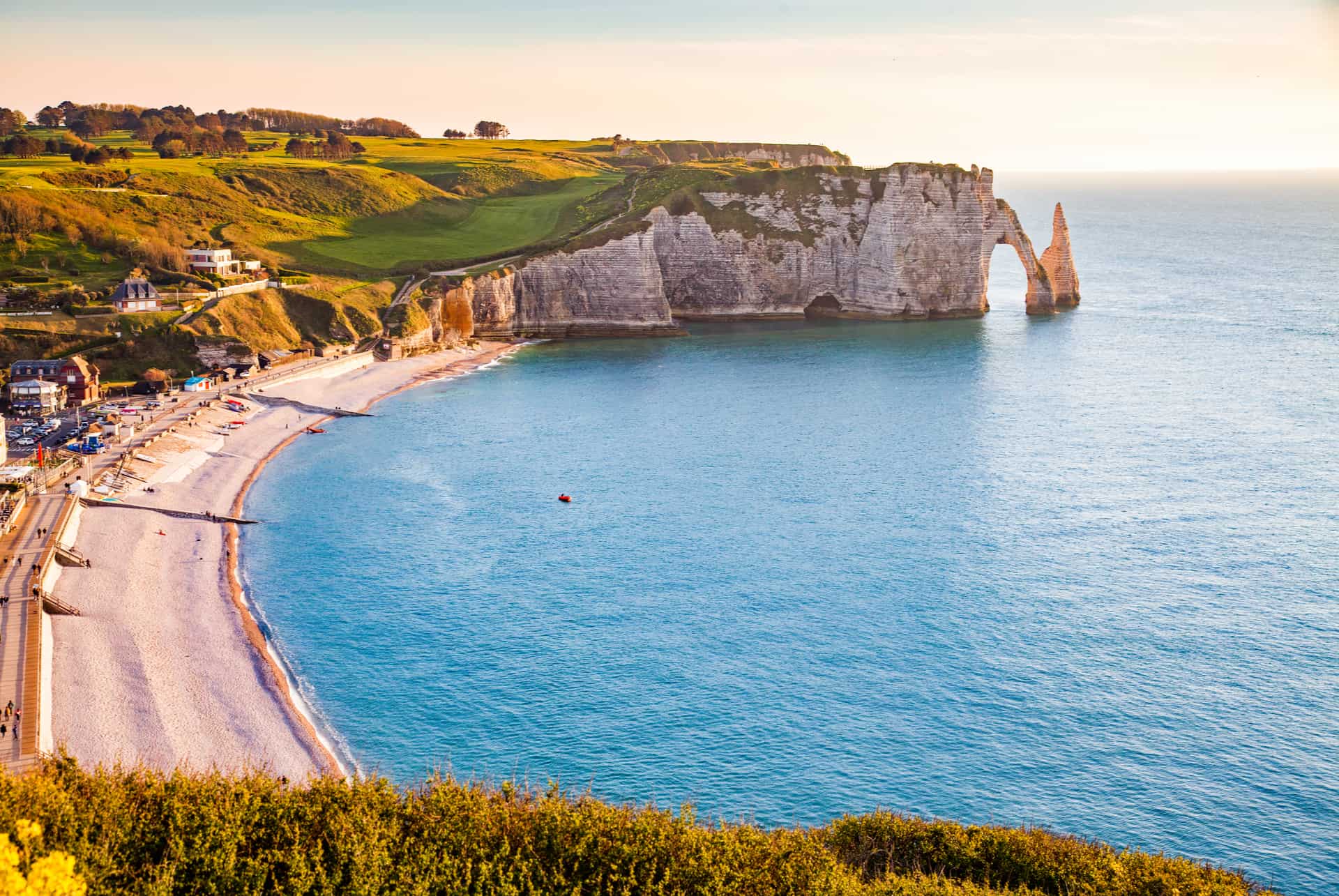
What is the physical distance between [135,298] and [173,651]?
78610 mm

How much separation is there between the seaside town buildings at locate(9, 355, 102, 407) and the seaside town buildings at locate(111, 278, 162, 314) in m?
16.1

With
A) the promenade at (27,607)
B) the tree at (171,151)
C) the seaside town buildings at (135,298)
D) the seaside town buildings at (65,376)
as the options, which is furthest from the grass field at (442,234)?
the promenade at (27,607)

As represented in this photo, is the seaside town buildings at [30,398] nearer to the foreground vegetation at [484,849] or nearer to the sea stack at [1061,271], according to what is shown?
the foreground vegetation at [484,849]

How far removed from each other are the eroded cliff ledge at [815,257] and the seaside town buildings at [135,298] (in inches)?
1976

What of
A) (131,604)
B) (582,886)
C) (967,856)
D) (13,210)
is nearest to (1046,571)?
(967,856)

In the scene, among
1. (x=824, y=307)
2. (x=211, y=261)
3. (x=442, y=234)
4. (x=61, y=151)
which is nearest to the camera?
(x=211, y=261)

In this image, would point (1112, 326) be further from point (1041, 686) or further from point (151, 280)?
point (151, 280)

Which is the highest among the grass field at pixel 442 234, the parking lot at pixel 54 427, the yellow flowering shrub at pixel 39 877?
the grass field at pixel 442 234

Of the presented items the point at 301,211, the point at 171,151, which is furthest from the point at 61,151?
the point at 301,211

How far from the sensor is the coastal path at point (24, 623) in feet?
152

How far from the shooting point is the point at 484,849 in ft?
118

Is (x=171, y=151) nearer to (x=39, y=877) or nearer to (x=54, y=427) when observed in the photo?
(x=54, y=427)

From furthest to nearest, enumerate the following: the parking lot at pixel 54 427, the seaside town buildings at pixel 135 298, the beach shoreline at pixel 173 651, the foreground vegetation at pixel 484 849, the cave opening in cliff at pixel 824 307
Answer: the cave opening in cliff at pixel 824 307 < the seaside town buildings at pixel 135 298 < the parking lot at pixel 54 427 < the beach shoreline at pixel 173 651 < the foreground vegetation at pixel 484 849

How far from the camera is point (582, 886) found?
114 feet
